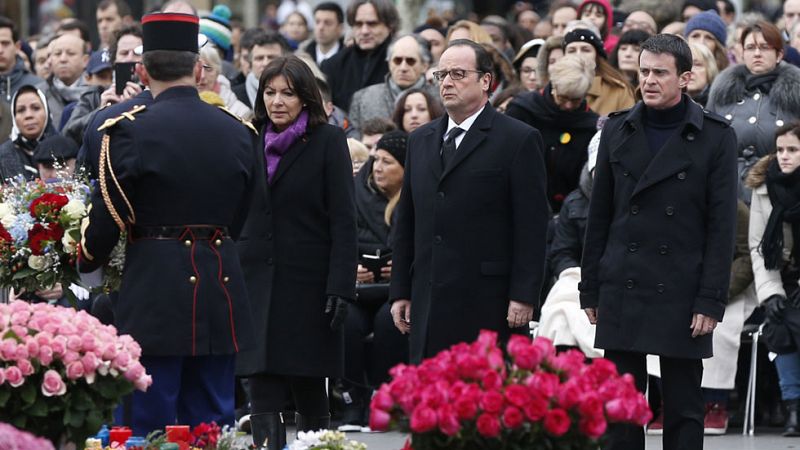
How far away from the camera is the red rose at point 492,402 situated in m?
5.92

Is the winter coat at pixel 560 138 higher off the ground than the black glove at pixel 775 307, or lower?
higher

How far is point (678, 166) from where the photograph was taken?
821cm

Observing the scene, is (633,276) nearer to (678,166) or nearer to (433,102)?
(678,166)

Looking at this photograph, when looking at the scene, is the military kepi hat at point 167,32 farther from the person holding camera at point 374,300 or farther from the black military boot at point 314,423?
the person holding camera at point 374,300

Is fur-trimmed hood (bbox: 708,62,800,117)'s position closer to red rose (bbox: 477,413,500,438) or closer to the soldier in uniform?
the soldier in uniform

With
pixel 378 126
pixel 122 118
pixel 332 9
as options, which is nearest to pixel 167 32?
pixel 122 118

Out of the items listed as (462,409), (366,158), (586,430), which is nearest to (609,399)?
(586,430)

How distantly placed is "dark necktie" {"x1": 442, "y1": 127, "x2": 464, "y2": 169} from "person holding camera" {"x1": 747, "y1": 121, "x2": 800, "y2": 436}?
299 cm

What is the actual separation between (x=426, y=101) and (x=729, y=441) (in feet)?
11.2

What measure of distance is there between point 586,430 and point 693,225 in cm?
244

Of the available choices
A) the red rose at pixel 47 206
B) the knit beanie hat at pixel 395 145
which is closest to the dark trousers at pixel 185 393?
the red rose at pixel 47 206

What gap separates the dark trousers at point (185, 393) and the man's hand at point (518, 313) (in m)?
1.39

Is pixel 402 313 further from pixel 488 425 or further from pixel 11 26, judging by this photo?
pixel 11 26

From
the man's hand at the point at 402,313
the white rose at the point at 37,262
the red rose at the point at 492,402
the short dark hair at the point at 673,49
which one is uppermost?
the short dark hair at the point at 673,49
